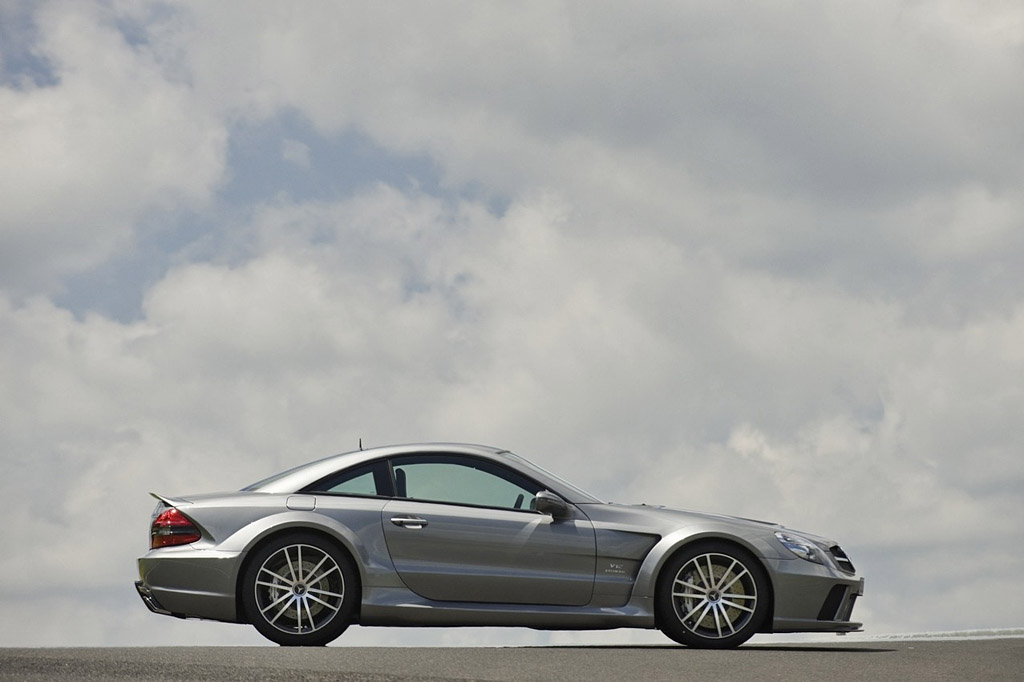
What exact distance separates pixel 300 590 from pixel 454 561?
1110 millimetres

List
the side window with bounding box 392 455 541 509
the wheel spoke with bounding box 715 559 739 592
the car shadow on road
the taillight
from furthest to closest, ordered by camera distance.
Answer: the side window with bounding box 392 455 541 509 → the wheel spoke with bounding box 715 559 739 592 → the taillight → the car shadow on road

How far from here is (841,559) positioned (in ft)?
31.1

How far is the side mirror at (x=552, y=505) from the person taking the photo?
8.84 metres

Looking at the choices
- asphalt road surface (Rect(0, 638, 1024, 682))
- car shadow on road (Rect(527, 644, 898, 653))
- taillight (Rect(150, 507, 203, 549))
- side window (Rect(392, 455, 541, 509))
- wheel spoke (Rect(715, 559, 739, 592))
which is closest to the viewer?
asphalt road surface (Rect(0, 638, 1024, 682))

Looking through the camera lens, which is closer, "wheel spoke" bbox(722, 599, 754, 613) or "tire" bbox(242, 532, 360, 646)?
"tire" bbox(242, 532, 360, 646)

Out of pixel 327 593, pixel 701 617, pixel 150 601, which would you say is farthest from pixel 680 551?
pixel 150 601

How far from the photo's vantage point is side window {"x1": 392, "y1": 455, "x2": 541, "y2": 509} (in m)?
9.05

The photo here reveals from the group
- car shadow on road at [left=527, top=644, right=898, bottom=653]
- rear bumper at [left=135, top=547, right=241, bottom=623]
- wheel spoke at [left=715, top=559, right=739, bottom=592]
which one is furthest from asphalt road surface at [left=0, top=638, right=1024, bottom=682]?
rear bumper at [left=135, top=547, right=241, bottom=623]

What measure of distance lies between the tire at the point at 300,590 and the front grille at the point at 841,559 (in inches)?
144

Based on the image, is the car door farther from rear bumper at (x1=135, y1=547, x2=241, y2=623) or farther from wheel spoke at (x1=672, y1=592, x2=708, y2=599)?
rear bumper at (x1=135, y1=547, x2=241, y2=623)

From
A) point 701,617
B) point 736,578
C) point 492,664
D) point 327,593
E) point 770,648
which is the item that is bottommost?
point 770,648

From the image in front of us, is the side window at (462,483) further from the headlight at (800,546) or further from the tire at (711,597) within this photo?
the headlight at (800,546)

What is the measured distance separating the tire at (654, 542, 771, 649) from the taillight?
11.1 ft

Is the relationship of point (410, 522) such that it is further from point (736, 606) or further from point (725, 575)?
point (736, 606)
